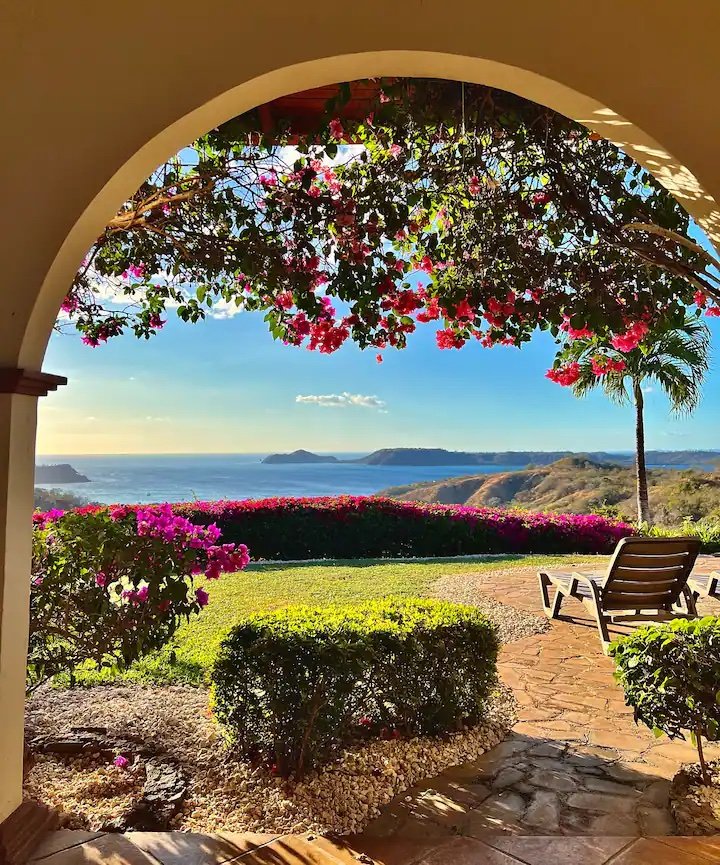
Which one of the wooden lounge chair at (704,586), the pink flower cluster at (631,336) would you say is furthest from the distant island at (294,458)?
the pink flower cluster at (631,336)

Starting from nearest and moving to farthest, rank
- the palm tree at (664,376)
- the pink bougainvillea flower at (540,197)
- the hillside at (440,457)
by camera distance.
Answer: the pink bougainvillea flower at (540,197), the palm tree at (664,376), the hillside at (440,457)

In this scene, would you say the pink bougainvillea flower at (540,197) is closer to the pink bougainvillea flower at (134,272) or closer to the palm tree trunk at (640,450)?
the pink bougainvillea flower at (134,272)

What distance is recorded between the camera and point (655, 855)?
1.95 m

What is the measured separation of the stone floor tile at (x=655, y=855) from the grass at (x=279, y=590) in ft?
8.00

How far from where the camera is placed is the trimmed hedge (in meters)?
9.79

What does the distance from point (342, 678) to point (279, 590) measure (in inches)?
187

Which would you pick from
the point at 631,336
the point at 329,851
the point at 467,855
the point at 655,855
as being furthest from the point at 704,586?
the point at 329,851

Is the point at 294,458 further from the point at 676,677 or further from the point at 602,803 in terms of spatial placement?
the point at 676,677

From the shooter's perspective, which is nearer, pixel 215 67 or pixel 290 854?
pixel 215 67

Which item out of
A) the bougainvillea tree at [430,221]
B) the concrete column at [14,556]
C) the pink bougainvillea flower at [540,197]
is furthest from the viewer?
the pink bougainvillea flower at [540,197]

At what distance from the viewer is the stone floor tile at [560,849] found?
195cm

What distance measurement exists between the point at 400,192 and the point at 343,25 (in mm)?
1186

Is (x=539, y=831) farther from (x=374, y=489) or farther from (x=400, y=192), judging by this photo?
(x=374, y=489)

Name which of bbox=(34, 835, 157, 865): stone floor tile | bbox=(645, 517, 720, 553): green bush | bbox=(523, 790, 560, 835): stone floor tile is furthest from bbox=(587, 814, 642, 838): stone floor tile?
bbox=(645, 517, 720, 553): green bush
